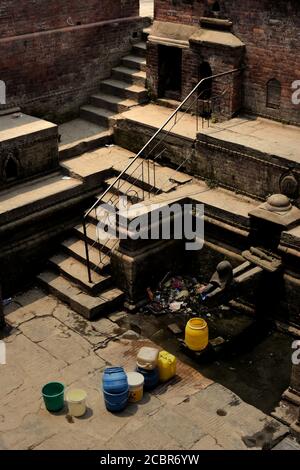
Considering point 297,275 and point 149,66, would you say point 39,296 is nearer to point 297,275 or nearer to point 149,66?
point 297,275

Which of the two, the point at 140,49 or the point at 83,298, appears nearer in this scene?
the point at 83,298

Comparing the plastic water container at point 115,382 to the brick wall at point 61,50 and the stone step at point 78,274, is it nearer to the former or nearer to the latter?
the stone step at point 78,274

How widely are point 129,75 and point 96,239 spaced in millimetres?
5329

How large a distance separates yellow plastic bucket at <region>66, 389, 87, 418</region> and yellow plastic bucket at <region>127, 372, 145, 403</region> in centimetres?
68

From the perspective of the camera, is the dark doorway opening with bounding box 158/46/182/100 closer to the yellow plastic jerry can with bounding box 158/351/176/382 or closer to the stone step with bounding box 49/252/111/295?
the stone step with bounding box 49/252/111/295

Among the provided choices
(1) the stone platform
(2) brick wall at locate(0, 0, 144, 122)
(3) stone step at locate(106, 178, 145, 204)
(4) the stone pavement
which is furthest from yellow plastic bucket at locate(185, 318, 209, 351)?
(2) brick wall at locate(0, 0, 144, 122)

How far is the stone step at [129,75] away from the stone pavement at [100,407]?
22.4 feet

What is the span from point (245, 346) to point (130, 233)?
283 centimetres

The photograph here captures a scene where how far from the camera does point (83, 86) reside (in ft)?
53.2

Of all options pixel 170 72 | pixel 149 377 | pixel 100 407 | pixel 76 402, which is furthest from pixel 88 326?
pixel 170 72

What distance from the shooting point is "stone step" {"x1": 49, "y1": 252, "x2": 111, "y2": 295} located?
12.2 meters

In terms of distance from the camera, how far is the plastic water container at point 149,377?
10.0 m

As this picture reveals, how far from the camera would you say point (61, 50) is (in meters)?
15.5

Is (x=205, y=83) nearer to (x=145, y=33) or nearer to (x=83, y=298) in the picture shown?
(x=145, y=33)
